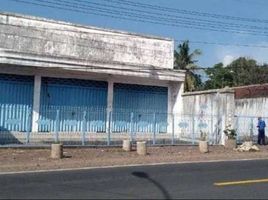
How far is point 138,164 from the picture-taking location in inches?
731

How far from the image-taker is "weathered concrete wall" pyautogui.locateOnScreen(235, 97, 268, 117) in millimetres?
35625

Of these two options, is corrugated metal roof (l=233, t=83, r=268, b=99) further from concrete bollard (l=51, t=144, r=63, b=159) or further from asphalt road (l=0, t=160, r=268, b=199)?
asphalt road (l=0, t=160, r=268, b=199)

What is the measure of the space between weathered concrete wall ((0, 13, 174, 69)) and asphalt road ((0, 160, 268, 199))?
36.5 ft

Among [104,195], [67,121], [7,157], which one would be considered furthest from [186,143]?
[104,195]

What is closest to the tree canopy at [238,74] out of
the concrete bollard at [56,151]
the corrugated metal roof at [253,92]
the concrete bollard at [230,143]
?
the corrugated metal roof at [253,92]

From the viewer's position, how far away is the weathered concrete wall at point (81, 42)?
Answer: 1010 inches

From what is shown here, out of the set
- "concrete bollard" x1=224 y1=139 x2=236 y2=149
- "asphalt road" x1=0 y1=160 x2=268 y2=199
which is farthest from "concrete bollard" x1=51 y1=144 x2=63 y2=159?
"concrete bollard" x1=224 y1=139 x2=236 y2=149

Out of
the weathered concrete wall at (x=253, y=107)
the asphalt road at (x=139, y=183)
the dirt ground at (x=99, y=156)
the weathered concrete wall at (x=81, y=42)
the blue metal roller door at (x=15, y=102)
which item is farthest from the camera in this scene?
the weathered concrete wall at (x=253, y=107)

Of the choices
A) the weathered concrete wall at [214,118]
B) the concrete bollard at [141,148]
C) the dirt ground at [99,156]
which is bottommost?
the dirt ground at [99,156]

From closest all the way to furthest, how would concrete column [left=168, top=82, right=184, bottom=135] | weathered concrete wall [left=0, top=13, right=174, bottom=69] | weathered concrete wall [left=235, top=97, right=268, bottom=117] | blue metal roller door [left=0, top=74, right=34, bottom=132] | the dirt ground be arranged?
the dirt ground
blue metal roller door [left=0, top=74, right=34, bottom=132]
weathered concrete wall [left=0, top=13, right=174, bottom=69]
concrete column [left=168, top=82, right=184, bottom=135]
weathered concrete wall [left=235, top=97, right=268, bottom=117]

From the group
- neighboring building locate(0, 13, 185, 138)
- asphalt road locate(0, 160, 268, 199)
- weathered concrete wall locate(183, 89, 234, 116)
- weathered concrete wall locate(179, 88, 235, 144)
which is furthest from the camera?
weathered concrete wall locate(183, 89, 234, 116)

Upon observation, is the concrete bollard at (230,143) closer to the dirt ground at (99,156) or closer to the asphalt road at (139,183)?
the dirt ground at (99,156)

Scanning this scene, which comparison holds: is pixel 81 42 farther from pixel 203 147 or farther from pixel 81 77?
pixel 203 147

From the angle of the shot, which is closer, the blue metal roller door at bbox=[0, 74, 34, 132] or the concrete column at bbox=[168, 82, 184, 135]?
the blue metal roller door at bbox=[0, 74, 34, 132]
